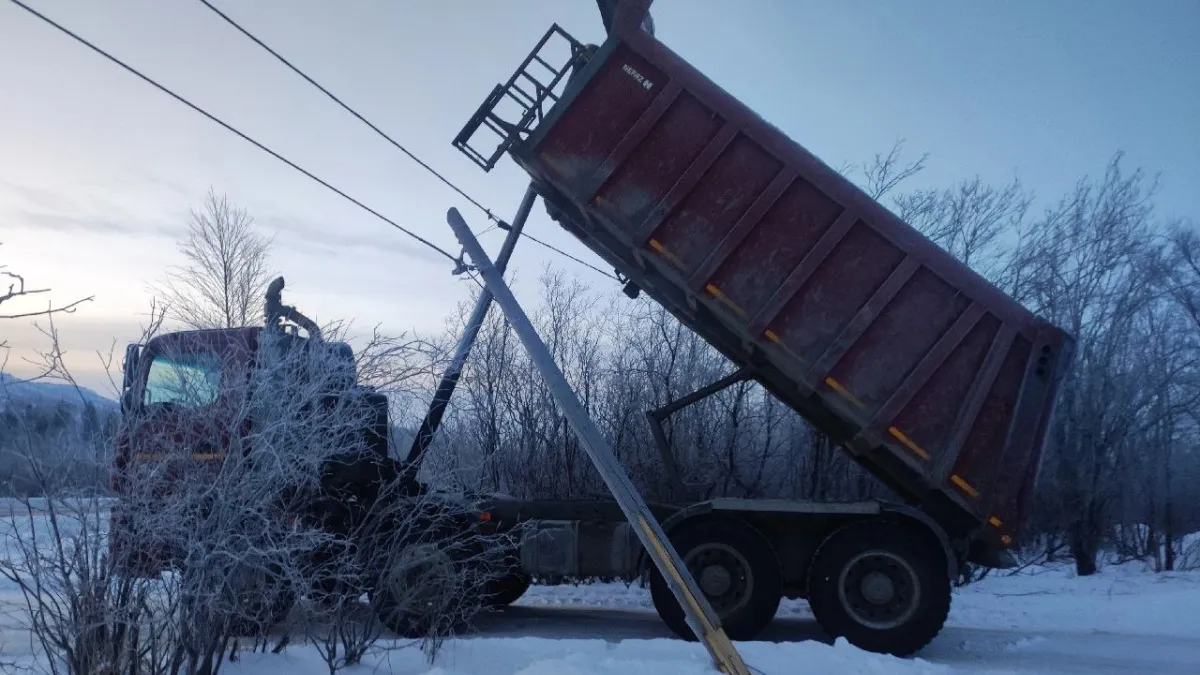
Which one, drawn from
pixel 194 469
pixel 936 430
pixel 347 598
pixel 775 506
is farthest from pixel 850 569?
pixel 194 469

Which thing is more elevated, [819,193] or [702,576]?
[819,193]

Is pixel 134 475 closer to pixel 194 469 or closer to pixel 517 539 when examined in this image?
pixel 194 469

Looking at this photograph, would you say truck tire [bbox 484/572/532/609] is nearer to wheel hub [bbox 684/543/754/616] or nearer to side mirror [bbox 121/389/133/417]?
wheel hub [bbox 684/543/754/616]

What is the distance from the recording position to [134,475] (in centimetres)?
494

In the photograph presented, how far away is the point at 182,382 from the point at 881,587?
6046 mm

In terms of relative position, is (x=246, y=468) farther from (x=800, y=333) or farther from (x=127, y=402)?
(x=800, y=333)

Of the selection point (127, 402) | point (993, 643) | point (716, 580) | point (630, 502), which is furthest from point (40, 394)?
point (993, 643)

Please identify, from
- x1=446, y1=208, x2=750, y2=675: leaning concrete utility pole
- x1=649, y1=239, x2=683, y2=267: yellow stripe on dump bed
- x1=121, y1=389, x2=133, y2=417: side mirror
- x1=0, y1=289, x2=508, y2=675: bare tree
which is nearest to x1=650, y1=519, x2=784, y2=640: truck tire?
x1=446, y1=208, x2=750, y2=675: leaning concrete utility pole

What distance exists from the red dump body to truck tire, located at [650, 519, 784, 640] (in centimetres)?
138

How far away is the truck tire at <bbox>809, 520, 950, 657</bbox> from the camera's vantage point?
815cm

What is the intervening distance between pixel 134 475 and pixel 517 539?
474 cm

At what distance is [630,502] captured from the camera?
6176 millimetres

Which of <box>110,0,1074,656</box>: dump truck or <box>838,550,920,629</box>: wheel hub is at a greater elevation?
<box>110,0,1074,656</box>: dump truck

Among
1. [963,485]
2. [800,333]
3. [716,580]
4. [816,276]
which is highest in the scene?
[816,276]
